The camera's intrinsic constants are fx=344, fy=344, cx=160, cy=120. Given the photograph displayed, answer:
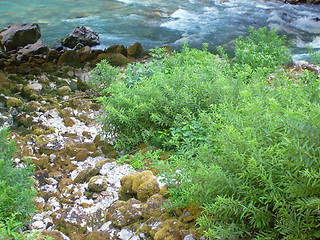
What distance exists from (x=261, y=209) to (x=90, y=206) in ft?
5.96

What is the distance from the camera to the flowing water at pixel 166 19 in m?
9.93

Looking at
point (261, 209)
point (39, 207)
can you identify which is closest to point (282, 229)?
point (261, 209)

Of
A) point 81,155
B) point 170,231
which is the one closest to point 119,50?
point 81,155

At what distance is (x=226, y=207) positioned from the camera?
1768 millimetres

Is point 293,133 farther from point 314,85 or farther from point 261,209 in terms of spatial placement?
point 314,85

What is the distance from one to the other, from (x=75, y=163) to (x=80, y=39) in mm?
6167

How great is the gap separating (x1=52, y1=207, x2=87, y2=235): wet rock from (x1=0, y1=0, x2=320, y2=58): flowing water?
6.57m

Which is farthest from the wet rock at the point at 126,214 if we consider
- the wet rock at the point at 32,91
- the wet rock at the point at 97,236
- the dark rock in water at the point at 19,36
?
the dark rock in water at the point at 19,36

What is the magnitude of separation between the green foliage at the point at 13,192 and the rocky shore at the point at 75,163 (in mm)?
219

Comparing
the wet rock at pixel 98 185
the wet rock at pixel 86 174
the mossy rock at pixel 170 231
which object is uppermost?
the mossy rock at pixel 170 231

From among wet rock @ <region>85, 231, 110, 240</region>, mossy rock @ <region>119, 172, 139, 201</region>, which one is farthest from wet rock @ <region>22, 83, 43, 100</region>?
wet rock @ <region>85, 231, 110, 240</region>

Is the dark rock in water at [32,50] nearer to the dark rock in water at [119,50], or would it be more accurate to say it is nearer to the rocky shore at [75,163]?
the rocky shore at [75,163]

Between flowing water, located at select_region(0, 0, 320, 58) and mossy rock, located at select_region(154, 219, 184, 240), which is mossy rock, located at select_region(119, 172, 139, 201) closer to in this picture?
mossy rock, located at select_region(154, 219, 184, 240)

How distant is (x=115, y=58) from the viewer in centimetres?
739
